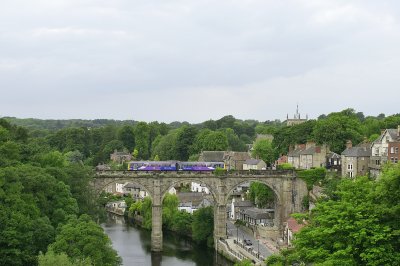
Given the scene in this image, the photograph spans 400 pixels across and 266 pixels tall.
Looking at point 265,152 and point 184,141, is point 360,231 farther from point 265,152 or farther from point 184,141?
point 184,141

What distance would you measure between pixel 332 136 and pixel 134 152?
71510 mm

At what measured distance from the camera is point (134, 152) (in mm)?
132375

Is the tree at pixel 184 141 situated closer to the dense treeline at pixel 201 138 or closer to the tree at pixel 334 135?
the dense treeline at pixel 201 138

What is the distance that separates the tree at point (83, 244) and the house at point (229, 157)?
6006cm

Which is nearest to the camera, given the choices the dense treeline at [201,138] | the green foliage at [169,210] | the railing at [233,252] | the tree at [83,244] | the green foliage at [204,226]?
the tree at [83,244]

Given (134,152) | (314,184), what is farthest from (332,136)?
(134,152)

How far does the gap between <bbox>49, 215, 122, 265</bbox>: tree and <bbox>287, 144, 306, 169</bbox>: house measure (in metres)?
42.8

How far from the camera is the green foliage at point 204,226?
61.8 metres

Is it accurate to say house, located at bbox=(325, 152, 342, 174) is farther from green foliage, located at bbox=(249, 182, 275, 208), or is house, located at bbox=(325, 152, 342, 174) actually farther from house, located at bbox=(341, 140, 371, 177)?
green foliage, located at bbox=(249, 182, 275, 208)

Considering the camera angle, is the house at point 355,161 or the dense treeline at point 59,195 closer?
the dense treeline at point 59,195

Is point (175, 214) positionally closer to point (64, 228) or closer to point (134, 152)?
point (64, 228)

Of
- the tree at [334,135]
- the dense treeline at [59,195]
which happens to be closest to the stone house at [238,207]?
the dense treeline at [59,195]

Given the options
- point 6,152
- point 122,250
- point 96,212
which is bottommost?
point 122,250

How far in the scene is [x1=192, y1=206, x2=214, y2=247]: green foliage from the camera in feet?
203
